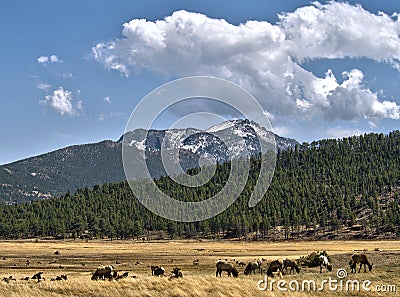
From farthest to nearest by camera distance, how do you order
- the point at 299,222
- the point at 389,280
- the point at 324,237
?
the point at 299,222
the point at 324,237
the point at 389,280

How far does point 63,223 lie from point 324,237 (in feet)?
323

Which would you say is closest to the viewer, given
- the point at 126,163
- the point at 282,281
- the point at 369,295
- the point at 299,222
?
the point at 369,295

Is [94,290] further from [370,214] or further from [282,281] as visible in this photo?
[370,214]

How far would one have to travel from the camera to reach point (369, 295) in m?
28.4

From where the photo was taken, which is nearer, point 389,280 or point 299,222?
point 389,280

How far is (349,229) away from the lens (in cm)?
17225

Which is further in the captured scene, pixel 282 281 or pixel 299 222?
pixel 299 222

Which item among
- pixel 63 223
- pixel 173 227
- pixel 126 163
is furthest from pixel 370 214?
pixel 126 163

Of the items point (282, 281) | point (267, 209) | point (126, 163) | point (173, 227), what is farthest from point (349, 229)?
point (282, 281)

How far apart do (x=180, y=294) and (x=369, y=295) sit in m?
11.0

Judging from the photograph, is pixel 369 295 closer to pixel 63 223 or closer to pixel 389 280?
pixel 389 280

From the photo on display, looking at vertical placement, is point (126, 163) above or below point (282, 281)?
above

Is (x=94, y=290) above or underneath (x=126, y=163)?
underneath

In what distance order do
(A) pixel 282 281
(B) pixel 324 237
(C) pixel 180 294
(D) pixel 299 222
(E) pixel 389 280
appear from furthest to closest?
(D) pixel 299 222 < (B) pixel 324 237 < (E) pixel 389 280 < (A) pixel 282 281 < (C) pixel 180 294
